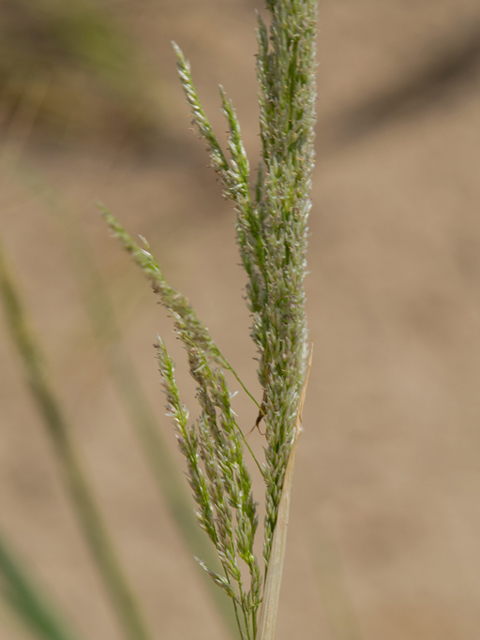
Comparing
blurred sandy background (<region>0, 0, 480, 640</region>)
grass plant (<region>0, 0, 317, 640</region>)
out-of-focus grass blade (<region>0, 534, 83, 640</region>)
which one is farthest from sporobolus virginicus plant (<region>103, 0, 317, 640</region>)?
blurred sandy background (<region>0, 0, 480, 640</region>)

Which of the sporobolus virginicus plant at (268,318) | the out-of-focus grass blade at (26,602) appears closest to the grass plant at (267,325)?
the sporobolus virginicus plant at (268,318)

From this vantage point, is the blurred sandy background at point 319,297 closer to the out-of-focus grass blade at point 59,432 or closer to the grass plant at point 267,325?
the out-of-focus grass blade at point 59,432

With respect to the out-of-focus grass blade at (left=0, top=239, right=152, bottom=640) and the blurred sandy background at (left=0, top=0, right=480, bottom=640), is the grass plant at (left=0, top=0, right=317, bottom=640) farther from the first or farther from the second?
the blurred sandy background at (left=0, top=0, right=480, bottom=640)

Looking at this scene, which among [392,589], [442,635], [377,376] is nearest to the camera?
[442,635]

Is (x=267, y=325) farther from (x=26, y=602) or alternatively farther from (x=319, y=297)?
(x=319, y=297)

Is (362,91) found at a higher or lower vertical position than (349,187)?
higher

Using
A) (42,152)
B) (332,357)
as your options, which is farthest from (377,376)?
(42,152)

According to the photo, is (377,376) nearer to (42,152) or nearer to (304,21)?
(42,152)
